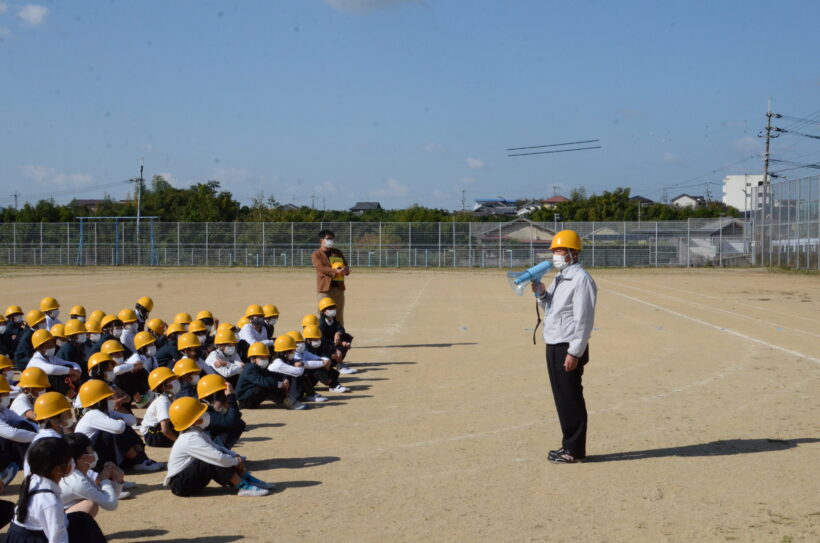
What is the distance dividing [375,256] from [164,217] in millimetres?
31816

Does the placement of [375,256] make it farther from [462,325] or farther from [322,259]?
[322,259]

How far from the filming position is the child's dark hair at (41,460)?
4.23 meters

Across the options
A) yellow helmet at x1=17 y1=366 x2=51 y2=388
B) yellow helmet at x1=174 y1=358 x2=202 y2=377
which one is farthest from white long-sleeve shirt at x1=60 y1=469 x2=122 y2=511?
yellow helmet at x1=174 y1=358 x2=202 y2=377

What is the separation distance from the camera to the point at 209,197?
74688 mm

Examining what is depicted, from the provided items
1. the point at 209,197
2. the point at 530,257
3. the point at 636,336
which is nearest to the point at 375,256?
the point at 530,257

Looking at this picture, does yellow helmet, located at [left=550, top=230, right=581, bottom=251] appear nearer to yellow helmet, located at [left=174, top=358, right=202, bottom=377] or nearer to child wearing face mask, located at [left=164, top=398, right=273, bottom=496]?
child wearing face mask, located at [left=164, top=398, right=273, bottom=496]

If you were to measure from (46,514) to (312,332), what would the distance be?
625 cm

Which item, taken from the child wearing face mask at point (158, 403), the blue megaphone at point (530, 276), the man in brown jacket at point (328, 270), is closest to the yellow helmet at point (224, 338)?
the child wearing face mask at point (158, 403)

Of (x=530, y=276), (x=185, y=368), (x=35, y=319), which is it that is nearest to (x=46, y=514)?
(x=185, y=368)

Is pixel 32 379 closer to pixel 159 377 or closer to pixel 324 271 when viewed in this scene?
pixel 159 377

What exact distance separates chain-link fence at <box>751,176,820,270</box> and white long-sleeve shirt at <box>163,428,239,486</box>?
39020 mm

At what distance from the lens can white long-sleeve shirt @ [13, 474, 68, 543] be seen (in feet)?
13.7

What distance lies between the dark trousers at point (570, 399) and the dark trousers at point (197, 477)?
2.67 meters

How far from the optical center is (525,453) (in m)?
6.96
